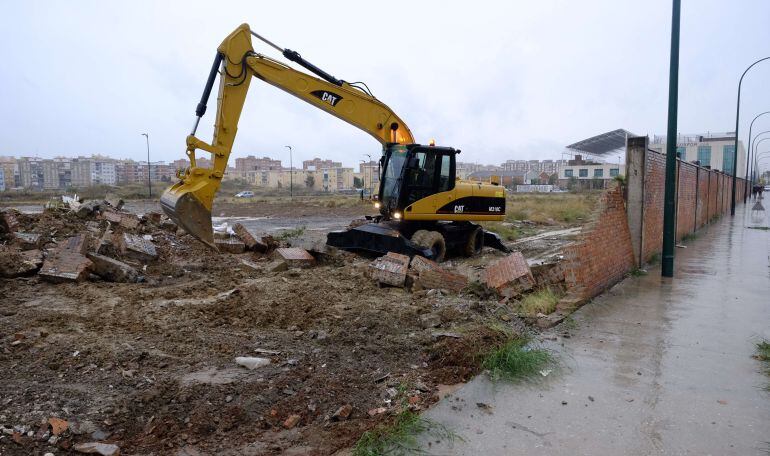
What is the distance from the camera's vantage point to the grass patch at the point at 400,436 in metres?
3.45

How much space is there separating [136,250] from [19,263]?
184 centimetres

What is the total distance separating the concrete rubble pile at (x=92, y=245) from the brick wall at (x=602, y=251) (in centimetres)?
512

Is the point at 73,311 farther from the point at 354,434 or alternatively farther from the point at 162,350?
the point at 354,434

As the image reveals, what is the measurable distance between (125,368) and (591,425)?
3.93 meters

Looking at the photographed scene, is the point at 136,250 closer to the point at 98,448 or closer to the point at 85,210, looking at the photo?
the point at 85,210

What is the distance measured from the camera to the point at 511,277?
24.9 ft

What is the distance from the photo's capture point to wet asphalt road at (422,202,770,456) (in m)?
3.67

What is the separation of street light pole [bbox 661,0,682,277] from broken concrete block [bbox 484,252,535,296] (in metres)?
3.47

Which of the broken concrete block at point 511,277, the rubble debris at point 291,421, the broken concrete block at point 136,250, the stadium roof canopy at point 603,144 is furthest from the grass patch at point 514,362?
the stadium roof canopy at point 603,144

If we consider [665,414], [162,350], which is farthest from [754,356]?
[162,350]

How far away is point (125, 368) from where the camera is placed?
4852 mm

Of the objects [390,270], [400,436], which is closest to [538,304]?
[390,270]

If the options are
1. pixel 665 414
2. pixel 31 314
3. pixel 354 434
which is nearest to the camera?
pixel 354 434

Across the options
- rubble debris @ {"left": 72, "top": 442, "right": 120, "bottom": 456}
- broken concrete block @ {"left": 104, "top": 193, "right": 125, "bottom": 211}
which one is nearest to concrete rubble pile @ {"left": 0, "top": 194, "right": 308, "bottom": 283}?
broken concrete block @ {"left": 104, "top": 193, "right": 125, "bottom": 211}
